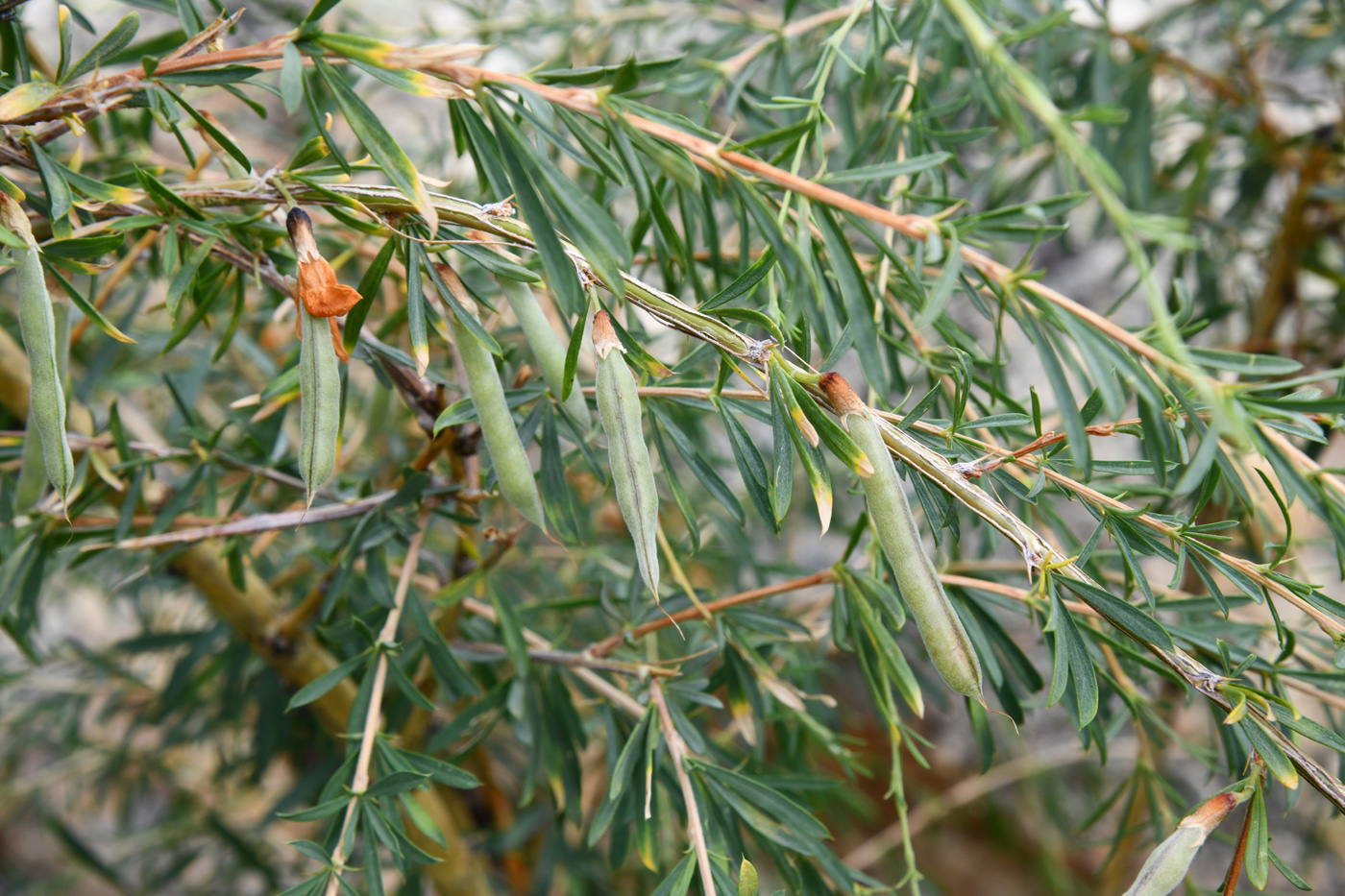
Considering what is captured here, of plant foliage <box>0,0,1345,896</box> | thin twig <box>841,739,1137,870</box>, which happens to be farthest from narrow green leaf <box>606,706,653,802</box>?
thin twig <box>841,739,1137,870</box>

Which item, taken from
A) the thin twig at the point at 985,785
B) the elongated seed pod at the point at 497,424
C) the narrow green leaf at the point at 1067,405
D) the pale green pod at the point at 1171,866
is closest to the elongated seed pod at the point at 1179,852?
the pale green pod at the point at 1171,866

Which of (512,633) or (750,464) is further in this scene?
(512,633)

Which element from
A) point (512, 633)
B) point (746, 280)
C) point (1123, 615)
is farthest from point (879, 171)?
point (512, 633)

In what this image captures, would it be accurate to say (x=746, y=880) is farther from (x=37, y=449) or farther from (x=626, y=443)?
(x=37, y=449)

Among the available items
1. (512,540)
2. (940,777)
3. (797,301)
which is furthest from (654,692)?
(940,777)

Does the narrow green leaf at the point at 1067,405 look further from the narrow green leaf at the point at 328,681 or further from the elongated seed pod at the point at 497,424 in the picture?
the narrow green leaf at the point at 328,681
